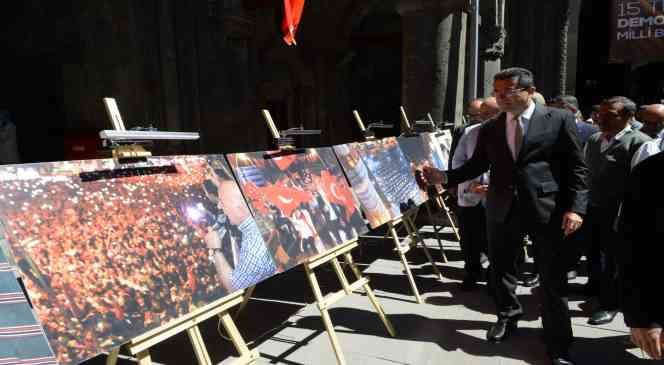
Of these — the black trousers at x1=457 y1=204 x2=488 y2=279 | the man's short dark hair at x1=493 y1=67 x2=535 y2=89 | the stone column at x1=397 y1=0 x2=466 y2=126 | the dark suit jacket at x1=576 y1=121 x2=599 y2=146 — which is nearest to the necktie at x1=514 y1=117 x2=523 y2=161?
the man's short dark hair at x1=493 y1=67 x2=535 y2=89

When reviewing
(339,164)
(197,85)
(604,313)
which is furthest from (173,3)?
(604,313)

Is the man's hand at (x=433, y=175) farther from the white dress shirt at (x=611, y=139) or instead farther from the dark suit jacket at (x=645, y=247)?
the dark suit jacket at (x=645, y=247)

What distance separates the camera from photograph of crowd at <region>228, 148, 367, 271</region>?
2.27m

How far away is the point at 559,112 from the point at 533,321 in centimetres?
159

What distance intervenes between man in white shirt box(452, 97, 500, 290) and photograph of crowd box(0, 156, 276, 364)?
2301 mm

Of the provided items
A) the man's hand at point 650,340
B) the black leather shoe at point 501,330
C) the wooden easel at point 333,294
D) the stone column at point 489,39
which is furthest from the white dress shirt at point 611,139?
the stone column at point 489,39

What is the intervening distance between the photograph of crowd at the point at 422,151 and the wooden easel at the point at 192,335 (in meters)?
2.31

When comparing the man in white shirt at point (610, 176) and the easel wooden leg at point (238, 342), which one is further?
the man in white shirt at point (610, 176)

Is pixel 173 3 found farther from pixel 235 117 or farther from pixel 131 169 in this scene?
pixel 131 169

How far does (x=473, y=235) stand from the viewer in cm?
389

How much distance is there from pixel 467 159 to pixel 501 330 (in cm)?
145

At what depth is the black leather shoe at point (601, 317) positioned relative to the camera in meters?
3.12

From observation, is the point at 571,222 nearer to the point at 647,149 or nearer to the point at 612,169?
the point at 647,149

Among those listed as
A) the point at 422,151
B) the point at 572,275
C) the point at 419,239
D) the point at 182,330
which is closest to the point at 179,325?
the point at 182,330
